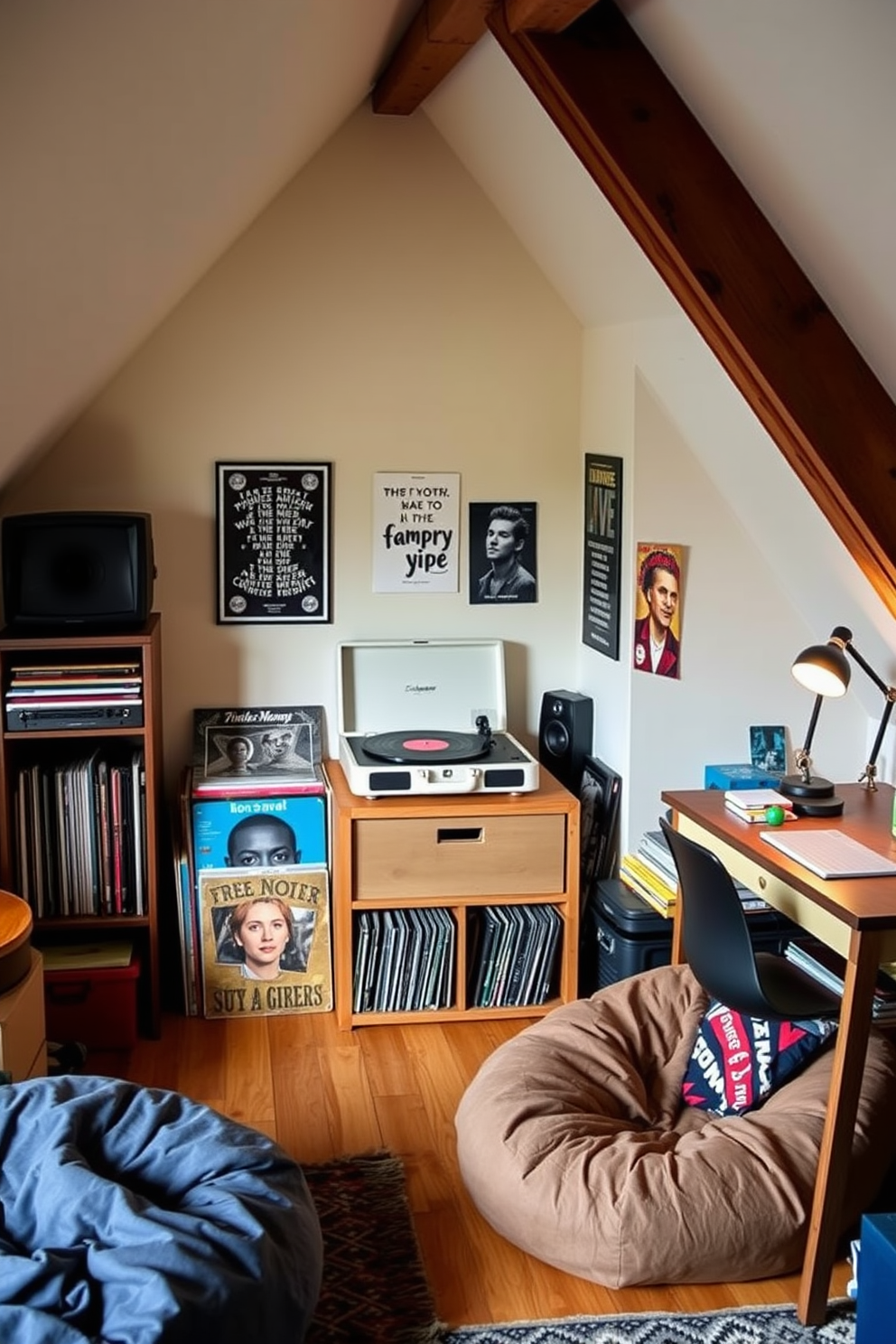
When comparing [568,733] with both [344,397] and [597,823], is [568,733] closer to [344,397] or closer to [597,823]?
[597,823]

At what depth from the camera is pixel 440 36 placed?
8.54ft

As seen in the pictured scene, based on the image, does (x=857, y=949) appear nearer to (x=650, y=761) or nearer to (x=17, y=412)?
(x=650, y=761)

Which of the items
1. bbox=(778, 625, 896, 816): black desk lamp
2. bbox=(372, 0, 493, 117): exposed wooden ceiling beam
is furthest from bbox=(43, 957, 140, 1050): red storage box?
bbox=(372, 0, 493, 117): exposed wooden ceiling beam

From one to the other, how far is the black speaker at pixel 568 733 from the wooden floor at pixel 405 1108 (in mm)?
720

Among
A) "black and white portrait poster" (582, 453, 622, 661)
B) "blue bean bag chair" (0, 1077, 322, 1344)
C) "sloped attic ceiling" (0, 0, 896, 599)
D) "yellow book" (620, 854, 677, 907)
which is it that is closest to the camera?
"sloped attic ceiling" (0, 0, 896, 599)

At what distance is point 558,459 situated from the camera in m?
3.80

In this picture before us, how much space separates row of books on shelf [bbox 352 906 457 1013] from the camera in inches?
135

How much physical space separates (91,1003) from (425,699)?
1216 mm

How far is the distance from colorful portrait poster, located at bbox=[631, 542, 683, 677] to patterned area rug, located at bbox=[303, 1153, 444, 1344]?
55.8 inches

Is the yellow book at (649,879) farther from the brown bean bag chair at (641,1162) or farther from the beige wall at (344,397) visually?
the beige wall at (344,397)

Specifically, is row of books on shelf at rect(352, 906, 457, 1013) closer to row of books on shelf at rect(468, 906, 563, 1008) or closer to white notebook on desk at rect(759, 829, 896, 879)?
row of books on shelf at rect(468, 906, 563, 1008)

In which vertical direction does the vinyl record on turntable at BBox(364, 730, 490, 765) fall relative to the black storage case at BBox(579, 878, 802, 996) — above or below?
above

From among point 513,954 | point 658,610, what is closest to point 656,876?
point 513,954

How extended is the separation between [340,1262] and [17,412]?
1691mm
